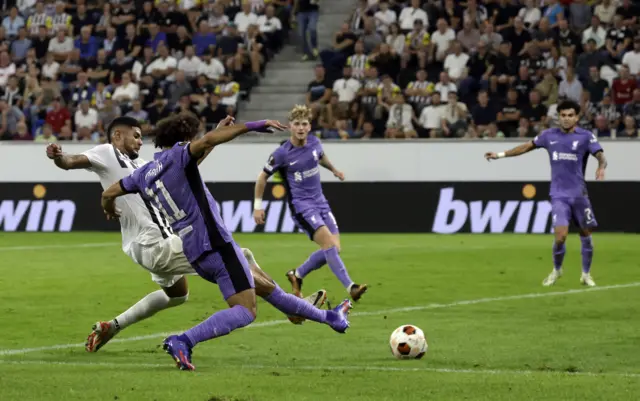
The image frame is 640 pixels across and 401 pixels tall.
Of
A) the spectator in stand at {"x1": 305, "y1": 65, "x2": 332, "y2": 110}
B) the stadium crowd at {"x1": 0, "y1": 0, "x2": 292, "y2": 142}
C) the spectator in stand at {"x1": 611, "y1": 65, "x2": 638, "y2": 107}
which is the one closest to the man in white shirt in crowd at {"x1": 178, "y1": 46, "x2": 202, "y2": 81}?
the stadium crowd at {"x1": 0, "y1": 0, "x2": 292, "y2": 142}

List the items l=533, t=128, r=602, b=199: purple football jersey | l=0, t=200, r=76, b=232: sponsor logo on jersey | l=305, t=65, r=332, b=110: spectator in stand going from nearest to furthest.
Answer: l=533, t=128, r=602, b=199: purple football jersey → l=0, t=200, r=76, b=232: sponsor logo on jersey → l=305, t=65, r=332, b=110: spectator in stand

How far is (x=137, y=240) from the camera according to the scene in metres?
10.3

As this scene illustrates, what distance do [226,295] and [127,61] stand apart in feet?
70.9

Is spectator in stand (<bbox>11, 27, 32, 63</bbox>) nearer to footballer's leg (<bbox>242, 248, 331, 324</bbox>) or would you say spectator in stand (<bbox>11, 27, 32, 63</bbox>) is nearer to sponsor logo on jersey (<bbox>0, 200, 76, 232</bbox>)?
sponsor logo on jersey (<bbox>0, 200, 76, 232</bbox>)

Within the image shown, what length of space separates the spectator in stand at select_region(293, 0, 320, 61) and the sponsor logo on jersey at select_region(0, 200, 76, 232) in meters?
6.91

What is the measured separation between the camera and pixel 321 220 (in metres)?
15.1

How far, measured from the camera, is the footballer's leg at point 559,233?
15.8m

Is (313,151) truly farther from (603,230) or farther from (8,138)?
(8,138)

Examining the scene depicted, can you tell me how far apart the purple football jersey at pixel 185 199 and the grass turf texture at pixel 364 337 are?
878 millimetres

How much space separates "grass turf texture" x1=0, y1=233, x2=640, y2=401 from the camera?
314 inches

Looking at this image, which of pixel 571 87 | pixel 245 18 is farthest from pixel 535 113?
pixel 245 18

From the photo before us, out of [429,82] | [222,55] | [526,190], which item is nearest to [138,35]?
[222,55]

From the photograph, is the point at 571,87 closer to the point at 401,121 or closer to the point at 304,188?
the point at 401,121

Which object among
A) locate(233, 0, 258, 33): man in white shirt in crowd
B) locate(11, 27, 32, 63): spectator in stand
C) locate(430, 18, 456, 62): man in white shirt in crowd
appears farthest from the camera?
locate(11, 27, 32, 63): spectator in stand
